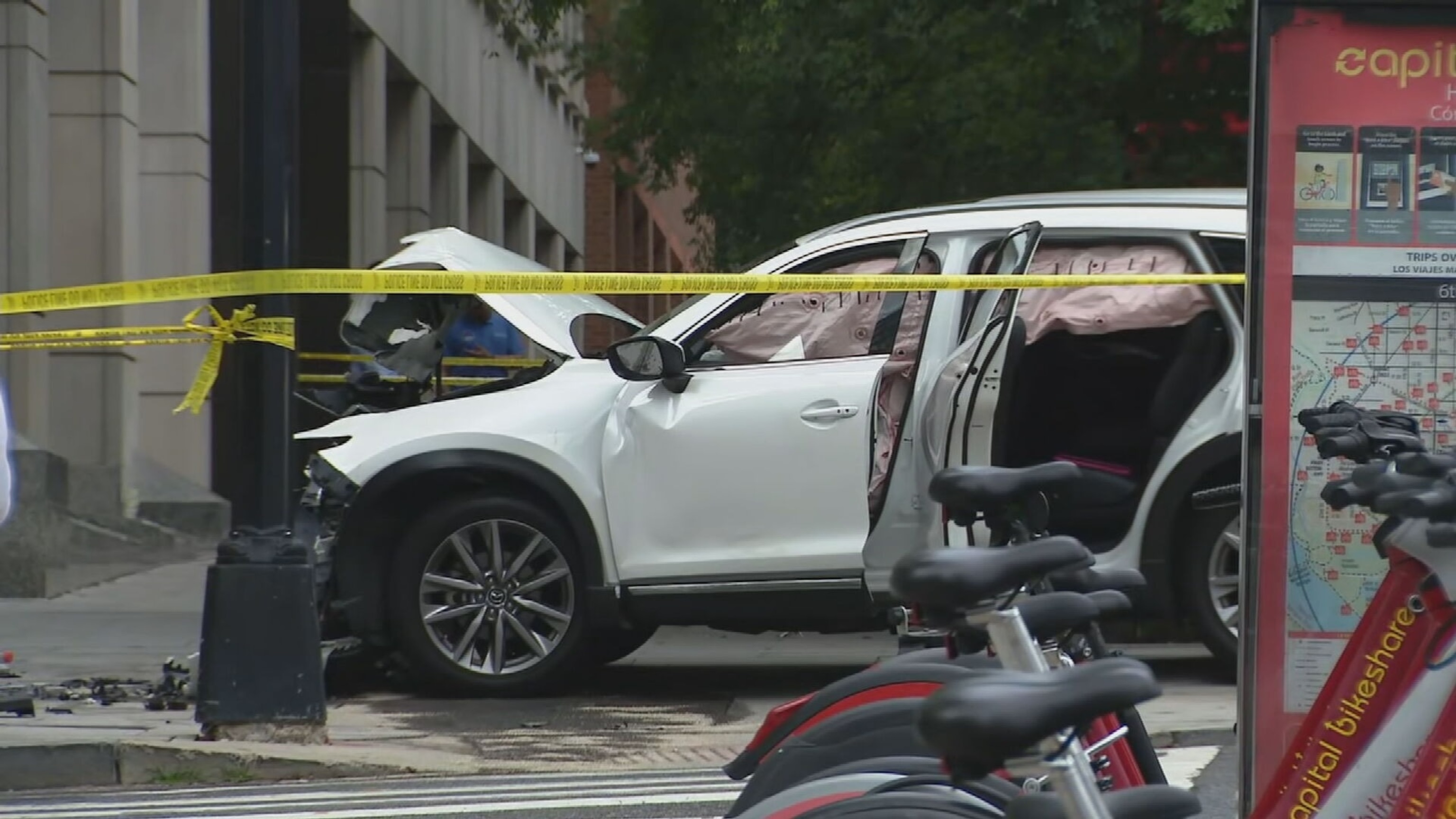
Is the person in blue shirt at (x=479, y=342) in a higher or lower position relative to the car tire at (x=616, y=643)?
higher

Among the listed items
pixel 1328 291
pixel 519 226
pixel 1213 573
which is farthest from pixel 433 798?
pixel 519 226

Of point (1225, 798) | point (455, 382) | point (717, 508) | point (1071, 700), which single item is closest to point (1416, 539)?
point (1071, 700)

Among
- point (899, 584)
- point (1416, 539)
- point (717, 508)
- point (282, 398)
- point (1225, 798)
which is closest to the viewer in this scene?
point (899, 584)

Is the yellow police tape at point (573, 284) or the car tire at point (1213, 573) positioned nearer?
the yellow police tape at point (573, 284)

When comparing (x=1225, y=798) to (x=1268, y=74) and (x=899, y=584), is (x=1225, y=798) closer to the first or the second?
(x=1268, y=74)

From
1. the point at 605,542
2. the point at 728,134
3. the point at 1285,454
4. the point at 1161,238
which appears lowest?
the point at 605,542

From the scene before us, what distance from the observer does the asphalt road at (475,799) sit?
248 inches

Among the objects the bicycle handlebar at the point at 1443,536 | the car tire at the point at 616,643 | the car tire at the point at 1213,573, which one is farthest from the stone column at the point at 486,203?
the bicycle handlebar at the point at 1443,536

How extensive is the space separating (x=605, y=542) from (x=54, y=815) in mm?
2873

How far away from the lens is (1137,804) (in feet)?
7.09

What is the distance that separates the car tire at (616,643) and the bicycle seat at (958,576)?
6.84 m

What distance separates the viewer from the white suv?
859 cm

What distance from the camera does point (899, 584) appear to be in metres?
2.30

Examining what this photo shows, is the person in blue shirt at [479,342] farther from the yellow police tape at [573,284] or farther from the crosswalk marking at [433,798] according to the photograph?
the crosswalk marking at [433,798]
